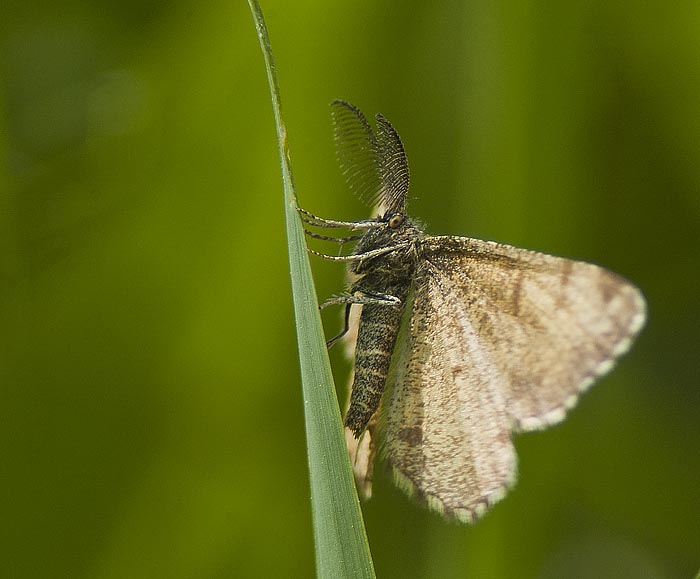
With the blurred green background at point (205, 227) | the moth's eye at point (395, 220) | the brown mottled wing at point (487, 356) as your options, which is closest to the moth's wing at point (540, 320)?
the brown mottled wing at point (487, 356)

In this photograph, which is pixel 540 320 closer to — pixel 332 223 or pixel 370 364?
pixel 370 364

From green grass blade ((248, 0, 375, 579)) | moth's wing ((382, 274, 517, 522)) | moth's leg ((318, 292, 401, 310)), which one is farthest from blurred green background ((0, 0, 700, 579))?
green grass blade ((248, 0, 375, 579))

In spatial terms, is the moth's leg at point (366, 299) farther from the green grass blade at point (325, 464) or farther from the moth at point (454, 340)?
the green grass blade at point (325, 464)

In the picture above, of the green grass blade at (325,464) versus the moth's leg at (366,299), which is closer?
the green grass blade at (325,464)

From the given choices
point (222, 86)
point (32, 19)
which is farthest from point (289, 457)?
point (32, 19)

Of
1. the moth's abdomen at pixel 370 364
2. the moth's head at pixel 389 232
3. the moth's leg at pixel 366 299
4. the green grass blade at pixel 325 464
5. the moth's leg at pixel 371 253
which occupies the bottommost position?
the green grass blade at pixel 325 464

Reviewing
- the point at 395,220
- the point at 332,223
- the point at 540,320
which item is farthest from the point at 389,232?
the point at 540,320

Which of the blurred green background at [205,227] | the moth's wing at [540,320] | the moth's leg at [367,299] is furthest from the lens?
the blurred green background at [205,227]

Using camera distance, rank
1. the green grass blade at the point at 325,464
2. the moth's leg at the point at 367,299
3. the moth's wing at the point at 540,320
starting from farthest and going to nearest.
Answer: the moth's leg at the point at 367,299
the moth's wing at the point at 540,320
the green grass blade at the point at 325,464
